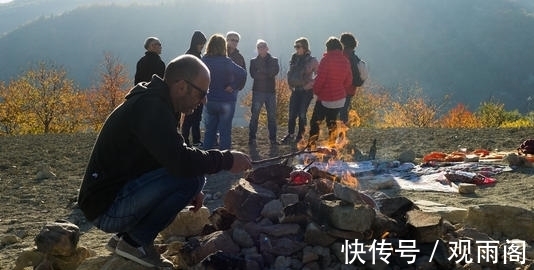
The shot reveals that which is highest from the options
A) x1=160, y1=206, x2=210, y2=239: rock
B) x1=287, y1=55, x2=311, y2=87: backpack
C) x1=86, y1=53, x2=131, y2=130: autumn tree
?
x1=287, y1=55, x2=311, y2=87: backpack

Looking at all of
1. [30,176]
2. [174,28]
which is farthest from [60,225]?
[174,28]

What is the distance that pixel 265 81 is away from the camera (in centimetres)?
966

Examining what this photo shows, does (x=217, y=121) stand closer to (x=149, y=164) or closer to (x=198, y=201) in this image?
(x=198, y=201)


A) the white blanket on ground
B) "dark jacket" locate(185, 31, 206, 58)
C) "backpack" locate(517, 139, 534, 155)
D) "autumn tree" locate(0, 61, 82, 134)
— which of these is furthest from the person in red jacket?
"autumn tree" locate(0, 61, 82, 134)

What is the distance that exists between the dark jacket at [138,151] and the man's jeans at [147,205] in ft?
0.18

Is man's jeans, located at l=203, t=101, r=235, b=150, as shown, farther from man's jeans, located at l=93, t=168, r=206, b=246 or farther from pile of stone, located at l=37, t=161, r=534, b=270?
man's jeans, located at l=93, t=168, r=206, b=246

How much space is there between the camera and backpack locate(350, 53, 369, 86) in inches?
353

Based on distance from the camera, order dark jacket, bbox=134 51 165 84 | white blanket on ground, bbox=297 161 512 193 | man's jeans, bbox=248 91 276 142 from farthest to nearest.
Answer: man's jeans, bbox=248 91 276 142
dark jacket, bbox=134 51 165 84
white blanket on ground, bbox=297 161 512 193

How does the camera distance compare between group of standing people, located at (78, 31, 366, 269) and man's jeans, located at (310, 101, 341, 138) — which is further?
man's jeans, located at (310, 101, 341, 138)

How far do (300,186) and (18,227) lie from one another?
3.49 meters

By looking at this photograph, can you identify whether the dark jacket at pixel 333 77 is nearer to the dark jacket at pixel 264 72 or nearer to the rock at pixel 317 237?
the dark jacket at pixel 264 72

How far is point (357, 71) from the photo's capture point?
354 inches

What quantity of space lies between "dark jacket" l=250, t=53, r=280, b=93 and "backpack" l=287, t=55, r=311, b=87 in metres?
0.28

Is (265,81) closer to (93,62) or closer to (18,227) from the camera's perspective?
(18,227)
